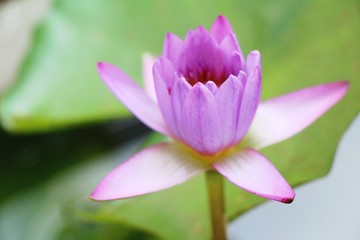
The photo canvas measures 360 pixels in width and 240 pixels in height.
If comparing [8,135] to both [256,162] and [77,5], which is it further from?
[256,162]

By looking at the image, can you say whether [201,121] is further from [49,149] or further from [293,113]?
[49,149]

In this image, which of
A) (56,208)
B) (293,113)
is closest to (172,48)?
(293,113)

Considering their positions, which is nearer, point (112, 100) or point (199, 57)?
point (199, 57)

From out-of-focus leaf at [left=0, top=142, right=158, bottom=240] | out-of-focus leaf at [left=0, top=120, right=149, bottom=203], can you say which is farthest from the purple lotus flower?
out-of-focus leaf at [left=0, top=120, right=149, bottom=203]

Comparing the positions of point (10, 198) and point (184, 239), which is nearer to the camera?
point (184, 239)

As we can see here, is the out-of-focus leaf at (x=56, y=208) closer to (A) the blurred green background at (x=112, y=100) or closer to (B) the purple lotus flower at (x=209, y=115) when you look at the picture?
(A) the blurred green background at (x=112, y=100)

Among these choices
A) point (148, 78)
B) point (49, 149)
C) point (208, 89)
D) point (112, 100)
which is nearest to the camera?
point (208, 89)

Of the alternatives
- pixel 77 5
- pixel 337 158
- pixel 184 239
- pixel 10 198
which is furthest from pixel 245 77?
pixel 10 198
